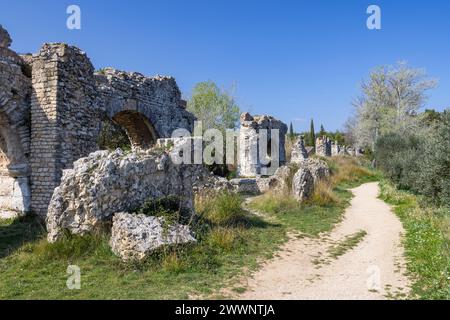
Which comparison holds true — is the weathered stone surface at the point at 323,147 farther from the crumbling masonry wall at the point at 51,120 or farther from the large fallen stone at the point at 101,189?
the large fallen stone at the point at 101,189

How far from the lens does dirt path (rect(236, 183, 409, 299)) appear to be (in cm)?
501

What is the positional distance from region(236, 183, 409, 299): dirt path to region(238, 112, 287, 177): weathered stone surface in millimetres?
11418

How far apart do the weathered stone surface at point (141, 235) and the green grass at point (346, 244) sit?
2844 mm

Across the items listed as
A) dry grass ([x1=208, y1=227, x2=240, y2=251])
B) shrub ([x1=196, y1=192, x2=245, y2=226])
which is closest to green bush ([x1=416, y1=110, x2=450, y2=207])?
shrub ([x1=196, y1=192, x2=245, y2=226])

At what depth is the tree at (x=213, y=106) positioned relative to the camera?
30.0 m

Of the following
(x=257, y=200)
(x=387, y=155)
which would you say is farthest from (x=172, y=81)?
(x=387, y=155)

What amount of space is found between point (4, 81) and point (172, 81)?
8.11 m

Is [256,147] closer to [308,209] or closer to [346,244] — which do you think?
[308,209]

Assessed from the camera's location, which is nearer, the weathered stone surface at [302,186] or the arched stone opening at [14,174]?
the arched stone opening at [14,174]

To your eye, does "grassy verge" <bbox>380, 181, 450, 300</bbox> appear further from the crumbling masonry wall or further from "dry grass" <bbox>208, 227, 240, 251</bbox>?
the crumbling masonry wall

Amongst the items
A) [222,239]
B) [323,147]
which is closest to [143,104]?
[222,239]

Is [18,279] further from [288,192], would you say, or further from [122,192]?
[288,192]

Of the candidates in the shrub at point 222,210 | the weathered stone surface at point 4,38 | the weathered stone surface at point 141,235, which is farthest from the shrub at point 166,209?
the weathered stone surface at point 4,38

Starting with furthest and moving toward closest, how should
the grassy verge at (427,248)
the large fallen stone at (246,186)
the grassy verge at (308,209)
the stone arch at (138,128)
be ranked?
the stone arch at (138,128) < the large fallen stone at (246,186) < the grassy verge at (308,209) < the grassy verge at (427,248)
